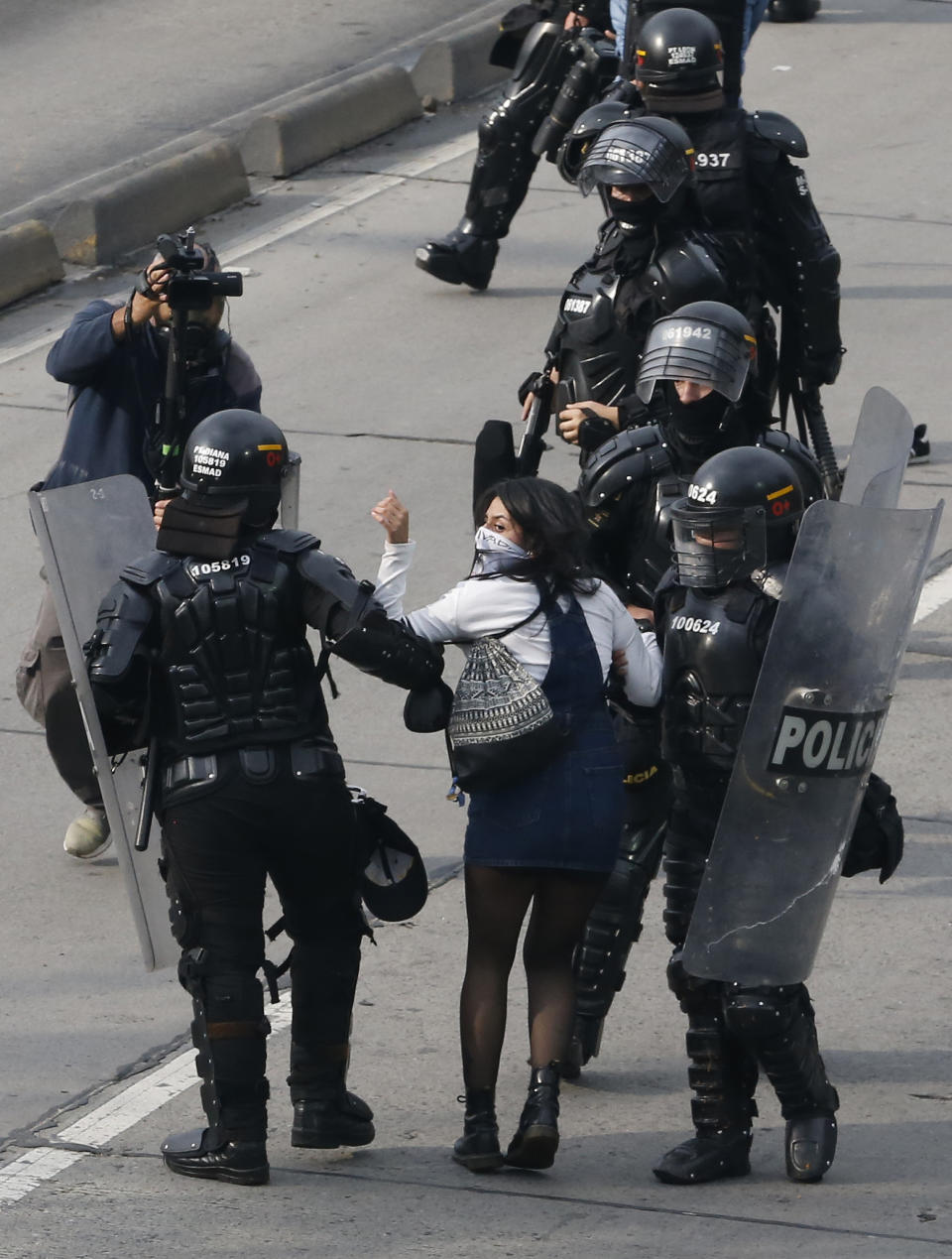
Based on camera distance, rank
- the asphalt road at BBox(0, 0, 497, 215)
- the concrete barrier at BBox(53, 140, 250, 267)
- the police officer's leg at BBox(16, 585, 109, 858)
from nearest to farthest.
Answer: the police officer's leg at BBox(16, 585, 109, 858) < the concrete barrier at BBox(53, 140, 250, 267) < the asphalt road at BBox(0, 0, 497, 215)

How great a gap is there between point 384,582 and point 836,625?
100cm

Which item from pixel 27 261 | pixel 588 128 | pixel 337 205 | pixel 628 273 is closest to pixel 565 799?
pixel 628 273

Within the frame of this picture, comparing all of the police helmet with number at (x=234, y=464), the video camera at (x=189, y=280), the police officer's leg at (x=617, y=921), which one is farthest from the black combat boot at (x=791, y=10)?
the police helmet with number at (x=234, y=464)

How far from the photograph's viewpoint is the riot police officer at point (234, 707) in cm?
502

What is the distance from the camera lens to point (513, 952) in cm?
522

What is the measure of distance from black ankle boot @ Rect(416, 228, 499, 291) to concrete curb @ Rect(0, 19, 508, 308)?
5.25 feet

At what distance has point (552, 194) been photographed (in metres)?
13.2

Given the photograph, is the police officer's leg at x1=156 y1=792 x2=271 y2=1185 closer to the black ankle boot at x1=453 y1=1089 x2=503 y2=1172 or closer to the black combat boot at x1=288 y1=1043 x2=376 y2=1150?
the black combat boot at x1=288 y1=1043 x2=376 y2=1150

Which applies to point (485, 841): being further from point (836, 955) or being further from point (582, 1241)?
point (836, 955)

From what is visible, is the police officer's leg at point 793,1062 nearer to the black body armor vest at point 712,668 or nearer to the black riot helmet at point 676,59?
the black body armor vest at point 712,668

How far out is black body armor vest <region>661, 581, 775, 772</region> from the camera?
5051mm

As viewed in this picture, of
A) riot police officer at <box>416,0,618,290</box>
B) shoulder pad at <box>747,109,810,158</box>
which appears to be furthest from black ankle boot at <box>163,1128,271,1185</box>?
→ riot police officer at <box>416,0,618,290</box>

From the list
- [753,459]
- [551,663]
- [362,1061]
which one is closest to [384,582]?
[551,663]

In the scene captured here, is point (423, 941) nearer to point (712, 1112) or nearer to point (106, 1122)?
point (106, 1122)
